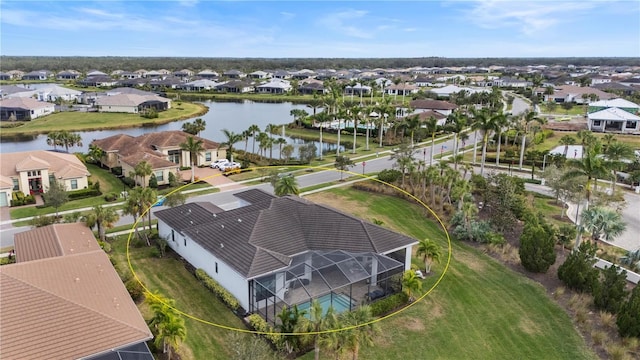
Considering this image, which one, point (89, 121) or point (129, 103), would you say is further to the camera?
point (129, 103)

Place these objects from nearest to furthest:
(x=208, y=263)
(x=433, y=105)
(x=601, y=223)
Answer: (x=208, y=263)
(x=601, y=223)
(x=433, y=105)

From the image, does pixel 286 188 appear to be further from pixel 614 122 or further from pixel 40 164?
pixel 614 122

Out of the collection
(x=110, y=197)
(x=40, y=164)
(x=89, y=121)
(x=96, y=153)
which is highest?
(x=40, y=164)

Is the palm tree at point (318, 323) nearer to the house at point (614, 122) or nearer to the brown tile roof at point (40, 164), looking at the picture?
the brown tile roof at point (40, 164)

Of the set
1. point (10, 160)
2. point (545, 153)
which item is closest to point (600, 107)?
point (545, 153)

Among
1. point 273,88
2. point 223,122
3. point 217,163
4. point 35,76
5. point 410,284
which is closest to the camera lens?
point 410,284

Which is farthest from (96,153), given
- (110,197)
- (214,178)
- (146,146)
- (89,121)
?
Result: (89,121)

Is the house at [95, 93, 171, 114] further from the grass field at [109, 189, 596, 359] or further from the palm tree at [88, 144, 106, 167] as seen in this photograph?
the grass field at [109, 189, 596, 359]

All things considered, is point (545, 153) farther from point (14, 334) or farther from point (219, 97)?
point (219, 97)
